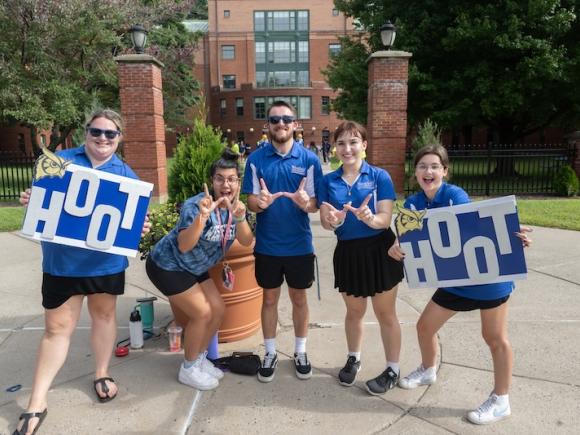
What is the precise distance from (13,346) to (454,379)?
3546 millimetres

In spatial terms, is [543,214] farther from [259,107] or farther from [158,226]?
[259,107]

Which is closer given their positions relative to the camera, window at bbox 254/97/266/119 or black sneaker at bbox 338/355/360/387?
black sneaker at bbox 338/355/360/387

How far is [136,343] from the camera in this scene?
3.66 meters

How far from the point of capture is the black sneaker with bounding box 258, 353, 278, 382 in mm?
3156

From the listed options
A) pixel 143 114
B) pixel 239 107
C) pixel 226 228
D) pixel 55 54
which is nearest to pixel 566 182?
pixel 143 114

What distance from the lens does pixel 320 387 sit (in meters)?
3.07

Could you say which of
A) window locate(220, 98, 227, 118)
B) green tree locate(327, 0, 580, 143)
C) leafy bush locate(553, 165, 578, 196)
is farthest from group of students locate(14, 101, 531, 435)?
window locate(220, 98, 227, 118)

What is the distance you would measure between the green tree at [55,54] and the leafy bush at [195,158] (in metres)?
11.5

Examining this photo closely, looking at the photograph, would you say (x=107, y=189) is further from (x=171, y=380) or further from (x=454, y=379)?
(x=454, y=379)

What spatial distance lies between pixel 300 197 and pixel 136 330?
185 centimetres

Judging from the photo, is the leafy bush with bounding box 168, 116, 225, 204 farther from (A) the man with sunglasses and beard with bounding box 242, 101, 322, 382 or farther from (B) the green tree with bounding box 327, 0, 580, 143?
(B) the green tree with bounding box 327, 0, 580, 143

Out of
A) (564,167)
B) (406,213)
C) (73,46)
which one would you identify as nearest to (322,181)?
(406,213)

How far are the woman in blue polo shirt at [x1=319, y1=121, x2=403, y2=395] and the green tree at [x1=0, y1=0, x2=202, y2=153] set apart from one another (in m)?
13.6

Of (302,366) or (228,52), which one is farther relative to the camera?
(228,52)
